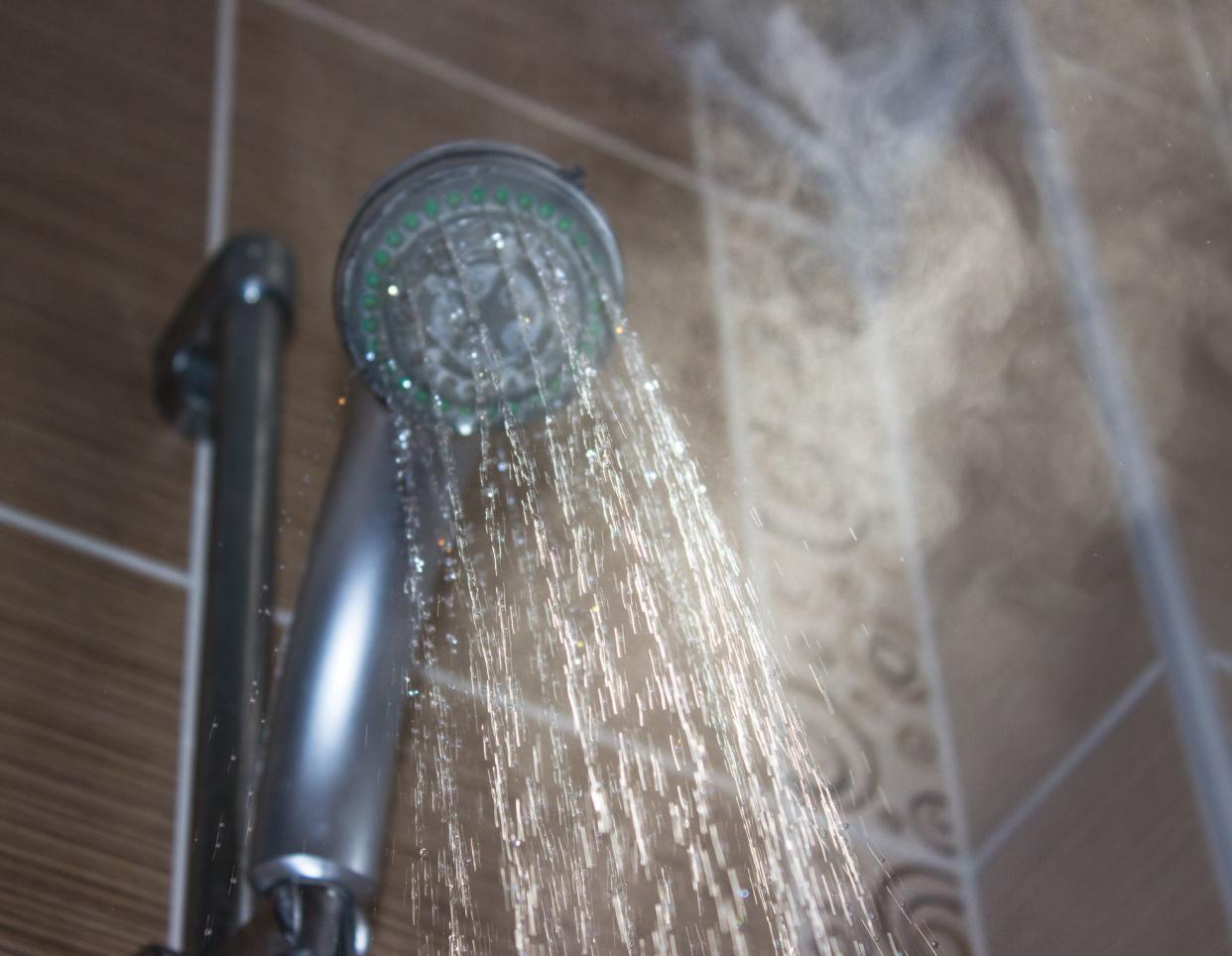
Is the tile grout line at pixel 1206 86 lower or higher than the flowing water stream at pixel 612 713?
higher

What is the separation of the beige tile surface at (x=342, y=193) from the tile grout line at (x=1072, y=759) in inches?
8.6

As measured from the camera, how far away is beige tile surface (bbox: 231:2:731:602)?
30.1 inches

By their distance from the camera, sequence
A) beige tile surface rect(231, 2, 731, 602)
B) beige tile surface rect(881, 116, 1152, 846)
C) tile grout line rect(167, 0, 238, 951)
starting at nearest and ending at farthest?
tile grout line rect(167, 0, 238, 951), beige tile surface rect(231, 2, 731, 602), beige tile surface rect(881, 116, 1152, 846)

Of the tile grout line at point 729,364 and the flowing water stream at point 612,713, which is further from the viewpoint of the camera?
the tile grout line at point 729,364

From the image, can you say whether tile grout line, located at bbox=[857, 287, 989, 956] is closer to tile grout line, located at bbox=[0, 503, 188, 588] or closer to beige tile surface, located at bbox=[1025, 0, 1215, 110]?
beige tile surface, located at bbox=[1025, 0, 1215, 110]

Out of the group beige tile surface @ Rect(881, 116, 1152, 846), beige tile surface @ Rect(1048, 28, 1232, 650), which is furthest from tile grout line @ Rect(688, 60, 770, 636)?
beige tile surface @ Rect(1048, 28, 1232, 650)

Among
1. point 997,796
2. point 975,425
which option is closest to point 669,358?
point 975,425

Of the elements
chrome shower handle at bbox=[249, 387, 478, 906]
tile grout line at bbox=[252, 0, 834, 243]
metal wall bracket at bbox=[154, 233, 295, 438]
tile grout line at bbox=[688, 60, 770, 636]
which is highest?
tile grout line at bbox=[252, 0, 834, 243]

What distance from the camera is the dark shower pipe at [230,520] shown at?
53 centimetres

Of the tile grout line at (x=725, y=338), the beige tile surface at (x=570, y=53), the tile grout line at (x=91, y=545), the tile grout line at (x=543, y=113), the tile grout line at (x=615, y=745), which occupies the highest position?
the beige tile surface at (x=570, y=53)

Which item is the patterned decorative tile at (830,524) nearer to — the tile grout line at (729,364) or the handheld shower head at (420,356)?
the tile grout line at (729,364)

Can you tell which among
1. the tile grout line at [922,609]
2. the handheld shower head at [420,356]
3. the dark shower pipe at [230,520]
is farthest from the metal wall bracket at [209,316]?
the tile grout line at [922,609]

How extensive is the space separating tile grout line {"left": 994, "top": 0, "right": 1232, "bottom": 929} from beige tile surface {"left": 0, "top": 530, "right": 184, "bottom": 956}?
478 mm

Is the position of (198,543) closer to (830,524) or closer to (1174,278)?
(830,524)
